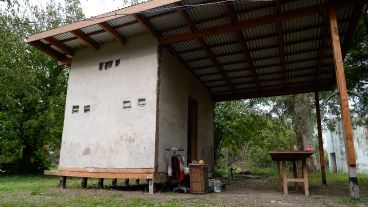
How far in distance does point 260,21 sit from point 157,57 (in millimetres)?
2662

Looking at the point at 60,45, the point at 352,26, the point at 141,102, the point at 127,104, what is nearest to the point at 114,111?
the point at 127,104

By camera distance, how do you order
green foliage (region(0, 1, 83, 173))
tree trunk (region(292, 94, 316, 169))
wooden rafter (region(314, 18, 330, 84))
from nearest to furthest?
wooden rafter (region(314, 18, 330, 84)) → green foliage (region(0, 1, 83, 173)) → tree trunk (region(292, 94, 316, 169))

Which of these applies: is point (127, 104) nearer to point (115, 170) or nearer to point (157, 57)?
point (157, 57)

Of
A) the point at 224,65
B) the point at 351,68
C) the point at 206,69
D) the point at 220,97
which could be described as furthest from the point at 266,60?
the point at 220,97

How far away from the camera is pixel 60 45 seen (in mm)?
9258

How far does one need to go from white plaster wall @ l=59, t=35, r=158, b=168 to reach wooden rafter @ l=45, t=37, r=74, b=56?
655mm

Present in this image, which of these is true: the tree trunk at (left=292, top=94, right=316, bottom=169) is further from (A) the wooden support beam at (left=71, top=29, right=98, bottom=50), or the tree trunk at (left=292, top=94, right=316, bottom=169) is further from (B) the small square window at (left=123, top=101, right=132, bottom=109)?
(A) the wooden support beam at (left=71, top=29, right=98, bottom=50)

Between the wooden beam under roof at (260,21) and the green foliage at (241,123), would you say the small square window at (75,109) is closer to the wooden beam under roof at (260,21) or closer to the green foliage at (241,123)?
the wooden beam under roof at (260,21)

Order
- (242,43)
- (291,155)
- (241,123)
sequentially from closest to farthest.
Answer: (291,155) → (242,43) → (241,123)

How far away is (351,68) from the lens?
10508 millimetres

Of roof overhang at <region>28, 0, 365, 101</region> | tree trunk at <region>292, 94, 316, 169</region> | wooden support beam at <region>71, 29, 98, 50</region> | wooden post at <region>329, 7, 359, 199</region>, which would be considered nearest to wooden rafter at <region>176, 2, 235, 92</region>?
roof overhang at <region>28, 0, 365, 101</region>

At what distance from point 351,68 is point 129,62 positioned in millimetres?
7256

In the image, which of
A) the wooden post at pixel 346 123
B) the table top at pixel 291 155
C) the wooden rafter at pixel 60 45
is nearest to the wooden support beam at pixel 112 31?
the wooden rafter at pixel 60 45

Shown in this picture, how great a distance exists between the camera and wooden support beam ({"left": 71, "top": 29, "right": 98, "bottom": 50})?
8405mm
